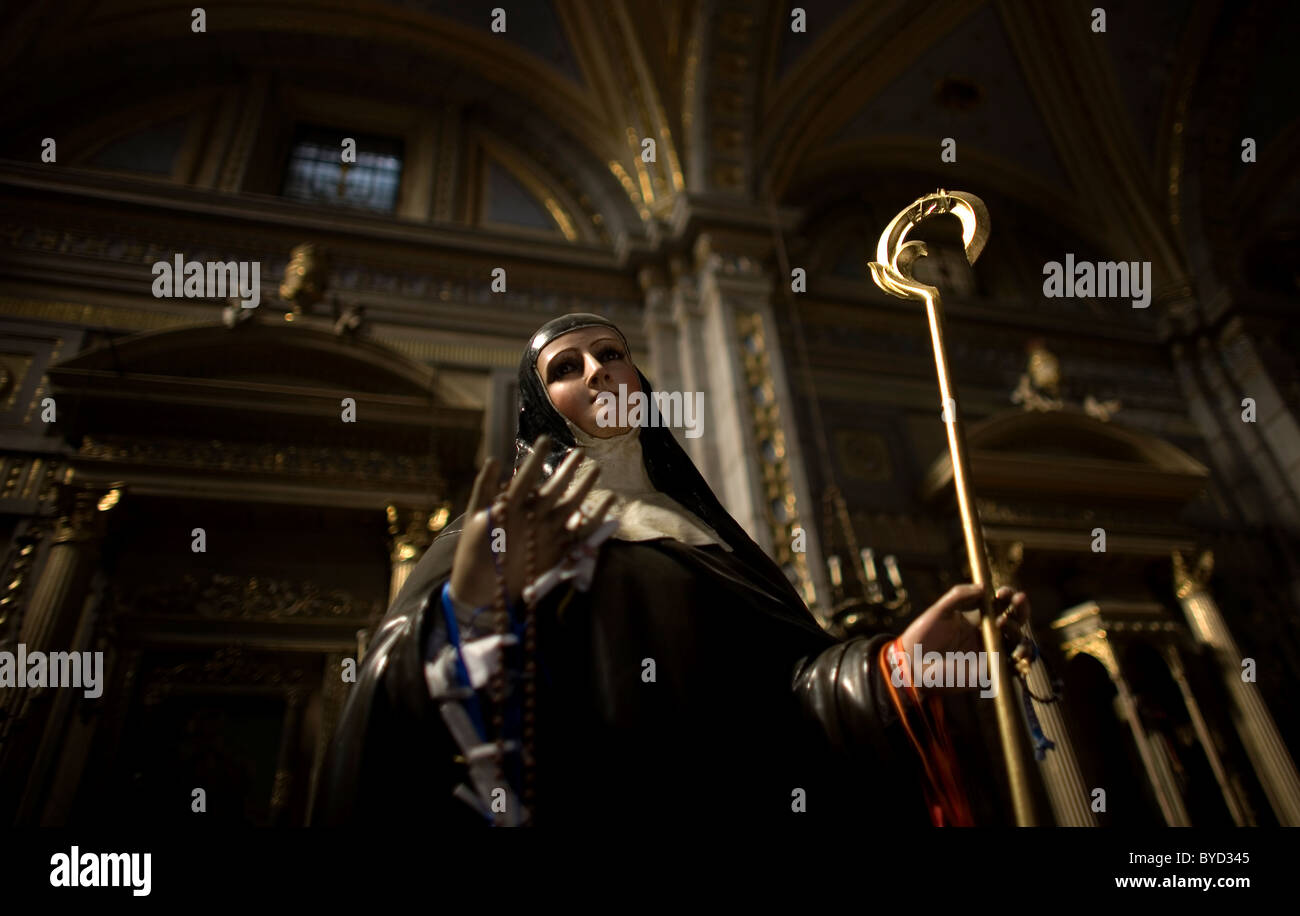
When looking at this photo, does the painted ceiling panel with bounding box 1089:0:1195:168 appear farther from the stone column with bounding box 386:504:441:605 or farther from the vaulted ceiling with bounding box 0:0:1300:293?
the stone column with bounding box 386:504:441:605

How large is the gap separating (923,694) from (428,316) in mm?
5401

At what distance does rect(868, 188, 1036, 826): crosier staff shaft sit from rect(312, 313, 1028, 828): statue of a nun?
0.22 feet

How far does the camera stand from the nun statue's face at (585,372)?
74.2 inches

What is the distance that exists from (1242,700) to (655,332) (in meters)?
5.07

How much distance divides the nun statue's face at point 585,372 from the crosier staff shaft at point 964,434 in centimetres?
62

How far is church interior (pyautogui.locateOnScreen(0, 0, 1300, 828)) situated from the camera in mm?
4727

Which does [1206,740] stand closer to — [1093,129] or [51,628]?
[1093,129]

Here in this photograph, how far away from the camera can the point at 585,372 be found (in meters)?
1.91

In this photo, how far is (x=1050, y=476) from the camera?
6461 millimetres

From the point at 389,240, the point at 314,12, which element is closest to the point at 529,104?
the point at 314,12

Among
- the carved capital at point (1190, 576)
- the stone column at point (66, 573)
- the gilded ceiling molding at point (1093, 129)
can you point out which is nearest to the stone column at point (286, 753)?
the stone column at point (66, 573)

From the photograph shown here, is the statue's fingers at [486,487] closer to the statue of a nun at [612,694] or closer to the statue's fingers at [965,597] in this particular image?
the statue of a nun at [612,694]

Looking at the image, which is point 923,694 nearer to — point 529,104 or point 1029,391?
point 1029,391

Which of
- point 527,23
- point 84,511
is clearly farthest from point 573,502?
point 527,23
